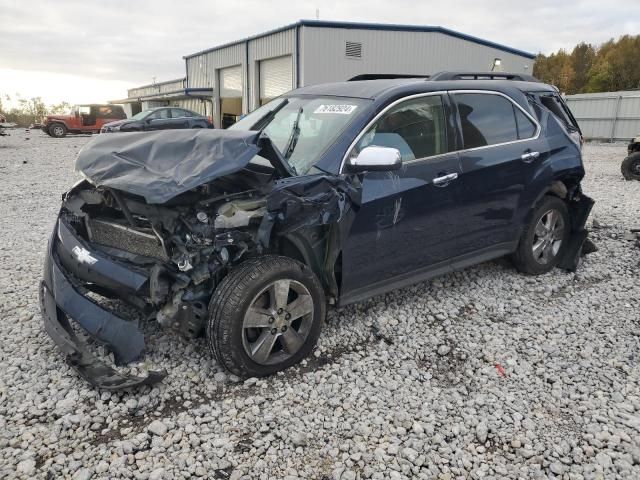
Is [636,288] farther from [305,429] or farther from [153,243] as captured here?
[153,243]

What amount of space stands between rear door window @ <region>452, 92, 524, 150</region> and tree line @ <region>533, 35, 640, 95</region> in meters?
55.2

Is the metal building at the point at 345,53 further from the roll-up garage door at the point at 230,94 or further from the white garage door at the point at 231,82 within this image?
the roll-up garage door at the point at 230,94

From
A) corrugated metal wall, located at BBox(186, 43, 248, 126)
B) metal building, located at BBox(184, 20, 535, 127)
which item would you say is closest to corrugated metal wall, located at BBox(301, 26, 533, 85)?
metal building, located at BBox(184, 20, 535, 127)

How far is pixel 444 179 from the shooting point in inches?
147

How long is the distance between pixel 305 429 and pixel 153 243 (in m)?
1.43

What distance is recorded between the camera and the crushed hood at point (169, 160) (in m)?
2.77

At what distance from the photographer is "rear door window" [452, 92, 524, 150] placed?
4055mm

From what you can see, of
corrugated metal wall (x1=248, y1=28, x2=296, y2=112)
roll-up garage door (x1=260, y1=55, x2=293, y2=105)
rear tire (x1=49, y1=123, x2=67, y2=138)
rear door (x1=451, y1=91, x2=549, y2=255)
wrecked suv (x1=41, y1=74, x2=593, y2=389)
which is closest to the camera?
wrecked suv (x1=41, y1=74, x2=593, y2=389)

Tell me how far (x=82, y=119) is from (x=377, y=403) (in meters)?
28.7

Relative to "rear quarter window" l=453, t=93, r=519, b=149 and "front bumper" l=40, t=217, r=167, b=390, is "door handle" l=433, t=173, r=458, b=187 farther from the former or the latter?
"front bumper" l=40, t=217, r=167, b=390

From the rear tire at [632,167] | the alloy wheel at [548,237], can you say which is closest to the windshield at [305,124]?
the alloy wheel at [548,237]

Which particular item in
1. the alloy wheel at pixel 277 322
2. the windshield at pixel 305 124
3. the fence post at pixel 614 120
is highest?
the fence post at pixel 614 120

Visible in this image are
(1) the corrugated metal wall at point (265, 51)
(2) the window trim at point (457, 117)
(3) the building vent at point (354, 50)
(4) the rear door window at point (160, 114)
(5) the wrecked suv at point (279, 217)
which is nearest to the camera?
(5) the wrecked suv at point (279, 217)

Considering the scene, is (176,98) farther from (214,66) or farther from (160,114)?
(160,114)
